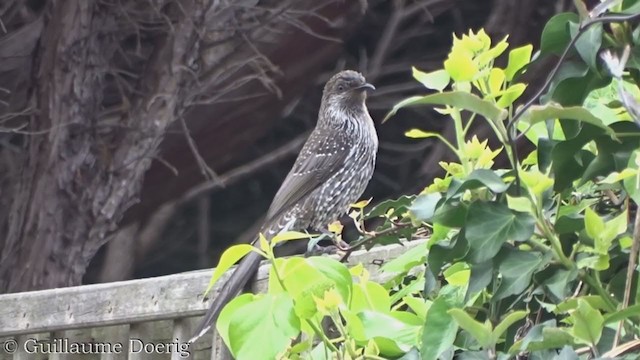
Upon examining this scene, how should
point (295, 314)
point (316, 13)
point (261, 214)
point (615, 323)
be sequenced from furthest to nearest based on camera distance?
point (261, 214)
point (316, 13)
point (295, 314)
point (615, 323)

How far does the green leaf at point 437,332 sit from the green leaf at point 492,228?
0.27 ft

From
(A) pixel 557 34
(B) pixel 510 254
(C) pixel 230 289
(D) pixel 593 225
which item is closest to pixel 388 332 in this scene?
(B) pixel 510 254

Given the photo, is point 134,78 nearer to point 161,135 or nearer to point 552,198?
point 161,135

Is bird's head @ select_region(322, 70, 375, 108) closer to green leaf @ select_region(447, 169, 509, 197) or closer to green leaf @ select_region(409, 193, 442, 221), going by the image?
green leaf @ select_region(409, 193, 442, 221)

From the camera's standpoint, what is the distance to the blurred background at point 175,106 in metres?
5.16

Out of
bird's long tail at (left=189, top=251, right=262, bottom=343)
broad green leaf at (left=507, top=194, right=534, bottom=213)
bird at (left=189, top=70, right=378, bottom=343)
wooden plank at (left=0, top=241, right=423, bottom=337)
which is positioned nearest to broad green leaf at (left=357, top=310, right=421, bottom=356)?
broad green leaf at (left=507, top=194, right=534, bottom=213)

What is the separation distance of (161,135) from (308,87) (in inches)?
60.2

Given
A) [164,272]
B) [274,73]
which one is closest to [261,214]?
[164,272]

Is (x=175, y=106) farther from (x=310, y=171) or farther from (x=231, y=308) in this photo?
(x=231, y=308)

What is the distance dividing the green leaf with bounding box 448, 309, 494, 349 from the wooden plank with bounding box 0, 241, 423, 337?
50.9 inches

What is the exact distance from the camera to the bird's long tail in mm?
2975

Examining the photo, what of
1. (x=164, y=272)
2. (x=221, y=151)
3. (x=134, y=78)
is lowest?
(x=164, y=272)

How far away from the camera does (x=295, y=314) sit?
1.55m

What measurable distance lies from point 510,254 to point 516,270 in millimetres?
28
